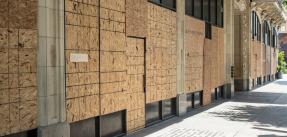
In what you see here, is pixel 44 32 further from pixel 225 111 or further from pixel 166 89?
pixel 225 111

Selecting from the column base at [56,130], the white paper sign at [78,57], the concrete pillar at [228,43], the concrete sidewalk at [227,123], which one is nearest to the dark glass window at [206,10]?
the concrete pillar at [228,43]

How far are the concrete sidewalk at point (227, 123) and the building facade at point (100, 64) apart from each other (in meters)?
0.56

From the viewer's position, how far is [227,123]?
1523 centimetres

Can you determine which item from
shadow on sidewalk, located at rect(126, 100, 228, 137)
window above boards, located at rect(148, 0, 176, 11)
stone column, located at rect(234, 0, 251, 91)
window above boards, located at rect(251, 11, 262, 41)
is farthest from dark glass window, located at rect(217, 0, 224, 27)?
window above boards, located at rect(251, 11, 262, 41)

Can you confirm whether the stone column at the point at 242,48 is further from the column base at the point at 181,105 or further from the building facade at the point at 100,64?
the column base at the point at 181,105

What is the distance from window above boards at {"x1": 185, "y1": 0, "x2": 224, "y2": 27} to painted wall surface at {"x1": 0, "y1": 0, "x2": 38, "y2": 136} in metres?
10.7

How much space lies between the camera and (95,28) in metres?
10.8

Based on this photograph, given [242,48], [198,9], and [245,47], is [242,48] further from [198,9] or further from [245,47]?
[198,9]

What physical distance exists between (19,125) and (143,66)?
5.96 metres

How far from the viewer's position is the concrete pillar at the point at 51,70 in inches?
346

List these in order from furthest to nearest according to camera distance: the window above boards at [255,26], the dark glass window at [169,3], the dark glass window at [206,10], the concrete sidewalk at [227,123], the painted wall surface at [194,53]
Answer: the window above boards at [255,26], the dark glass window at [206,10], the painted wall surface at [194,53], the dark glass window at [169,3], the concrete sidewalk at [227,123]

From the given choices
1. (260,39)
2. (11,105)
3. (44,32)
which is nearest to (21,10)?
(44,32)

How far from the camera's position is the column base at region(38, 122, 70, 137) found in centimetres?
878

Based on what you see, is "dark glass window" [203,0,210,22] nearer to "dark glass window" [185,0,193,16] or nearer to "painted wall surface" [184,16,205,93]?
"painted wall surface" [184,16,205,93]
